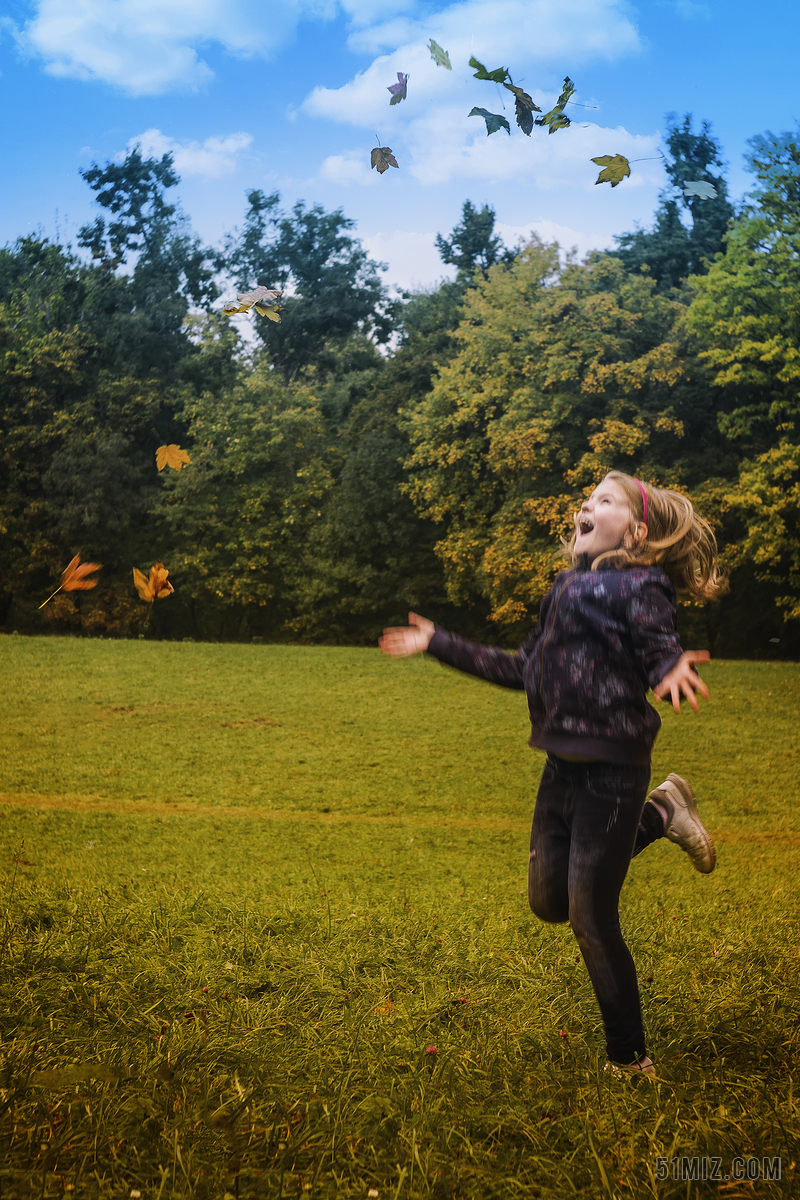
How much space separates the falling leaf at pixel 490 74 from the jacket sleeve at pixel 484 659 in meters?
1.16

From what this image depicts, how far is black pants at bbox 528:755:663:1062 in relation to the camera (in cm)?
180

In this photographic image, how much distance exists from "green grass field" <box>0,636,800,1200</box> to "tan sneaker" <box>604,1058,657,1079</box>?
0.03 m

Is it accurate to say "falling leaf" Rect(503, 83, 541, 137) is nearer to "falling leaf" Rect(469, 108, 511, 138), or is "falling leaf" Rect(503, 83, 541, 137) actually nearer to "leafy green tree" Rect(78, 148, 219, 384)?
"falling leaf" Rect(469, 108, 511, 138)

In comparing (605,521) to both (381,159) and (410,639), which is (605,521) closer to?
(410,639)

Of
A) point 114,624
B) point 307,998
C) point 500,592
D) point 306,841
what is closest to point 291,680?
point 500,592

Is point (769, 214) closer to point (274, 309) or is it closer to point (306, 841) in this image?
point (306, 841)

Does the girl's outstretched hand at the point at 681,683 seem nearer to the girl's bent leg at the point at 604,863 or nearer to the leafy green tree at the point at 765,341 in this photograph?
the girl's bent leg at the point at 604,863

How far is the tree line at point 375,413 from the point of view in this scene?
12875 mm

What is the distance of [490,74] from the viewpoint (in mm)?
1897

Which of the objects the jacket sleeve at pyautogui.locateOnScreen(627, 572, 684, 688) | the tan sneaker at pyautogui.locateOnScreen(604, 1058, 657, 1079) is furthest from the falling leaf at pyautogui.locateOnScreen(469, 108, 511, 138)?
the tan sneaker at pyautogui.locateOnScreen(604, 1058, 657, 1079)

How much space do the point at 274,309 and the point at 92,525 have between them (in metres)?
14.5

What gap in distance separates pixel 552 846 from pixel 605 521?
694mm

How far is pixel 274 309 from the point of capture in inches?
90.1

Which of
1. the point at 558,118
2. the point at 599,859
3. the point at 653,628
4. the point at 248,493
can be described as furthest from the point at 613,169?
the point at 248,493
